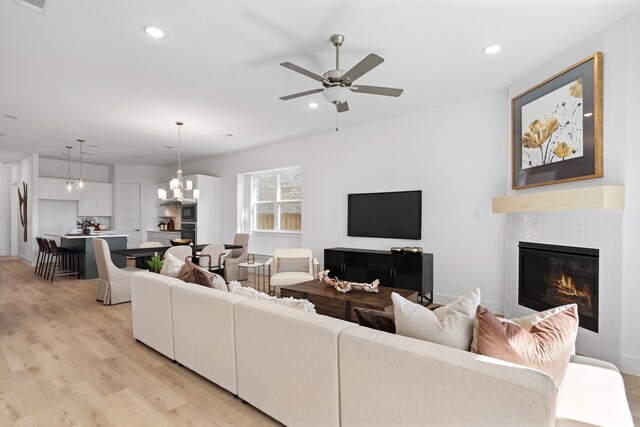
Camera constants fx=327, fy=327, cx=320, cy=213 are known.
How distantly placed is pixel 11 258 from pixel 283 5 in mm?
11041

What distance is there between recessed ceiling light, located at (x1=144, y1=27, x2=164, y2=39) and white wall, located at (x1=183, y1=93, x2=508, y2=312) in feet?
11.0

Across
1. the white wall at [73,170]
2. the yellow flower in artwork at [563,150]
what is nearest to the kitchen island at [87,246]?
the white wall at [73,170]

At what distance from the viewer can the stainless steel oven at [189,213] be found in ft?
25.8

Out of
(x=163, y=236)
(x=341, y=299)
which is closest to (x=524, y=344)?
(x=341, y=299)

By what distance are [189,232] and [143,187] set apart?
2596 mm

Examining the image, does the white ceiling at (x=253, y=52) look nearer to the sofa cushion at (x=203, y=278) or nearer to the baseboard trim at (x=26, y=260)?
the sofa cushion at (x=203, y=278)

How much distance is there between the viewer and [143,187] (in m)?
9.34

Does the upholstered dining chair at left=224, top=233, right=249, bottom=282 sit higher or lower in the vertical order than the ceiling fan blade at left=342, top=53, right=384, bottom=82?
lower

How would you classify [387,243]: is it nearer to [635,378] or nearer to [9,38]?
[635,378]

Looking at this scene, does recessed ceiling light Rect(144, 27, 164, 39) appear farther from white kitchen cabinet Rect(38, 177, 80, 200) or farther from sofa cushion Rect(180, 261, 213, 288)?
white kitchen cabinet Rect(38, 177, 80, 200)

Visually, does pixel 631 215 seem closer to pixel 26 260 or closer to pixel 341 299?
pixel 341 299

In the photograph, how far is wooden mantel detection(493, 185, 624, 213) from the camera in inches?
101

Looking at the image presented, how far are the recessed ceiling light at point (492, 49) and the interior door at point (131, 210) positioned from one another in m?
9.24

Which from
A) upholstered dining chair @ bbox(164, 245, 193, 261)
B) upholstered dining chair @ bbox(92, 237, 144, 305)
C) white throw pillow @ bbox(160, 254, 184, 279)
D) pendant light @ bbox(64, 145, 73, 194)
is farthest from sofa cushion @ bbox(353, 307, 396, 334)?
pendant light @ bbox(64, 145, 73, 194)
